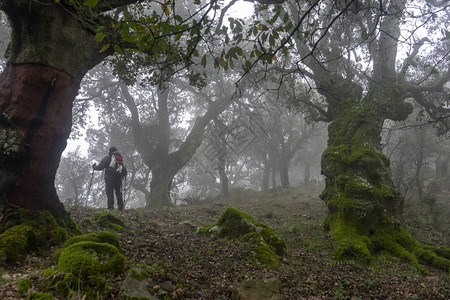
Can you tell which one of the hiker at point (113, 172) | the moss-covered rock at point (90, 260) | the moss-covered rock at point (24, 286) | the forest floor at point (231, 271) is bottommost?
the forest floor at point (231, 271)

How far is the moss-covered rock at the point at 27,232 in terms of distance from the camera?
3.57 meters

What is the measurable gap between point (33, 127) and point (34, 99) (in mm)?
468

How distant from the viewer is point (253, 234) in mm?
5832

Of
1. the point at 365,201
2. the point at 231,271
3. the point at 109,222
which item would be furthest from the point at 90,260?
the point at 365,201

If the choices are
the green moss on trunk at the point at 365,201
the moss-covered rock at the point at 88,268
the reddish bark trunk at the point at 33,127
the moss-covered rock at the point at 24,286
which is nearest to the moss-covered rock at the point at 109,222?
the reddish bark trunk at the point at 33,127

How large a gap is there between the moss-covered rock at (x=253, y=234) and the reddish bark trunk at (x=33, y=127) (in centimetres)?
362

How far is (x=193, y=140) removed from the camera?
1905cm

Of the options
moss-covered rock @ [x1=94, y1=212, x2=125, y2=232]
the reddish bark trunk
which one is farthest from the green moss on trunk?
the reddish bark trunk

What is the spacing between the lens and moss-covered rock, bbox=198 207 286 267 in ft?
16.1

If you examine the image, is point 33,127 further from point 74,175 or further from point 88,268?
point 74,175

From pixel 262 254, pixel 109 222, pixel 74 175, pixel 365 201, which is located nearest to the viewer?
pixel 262 254

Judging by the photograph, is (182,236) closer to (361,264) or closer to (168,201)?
(361,264)

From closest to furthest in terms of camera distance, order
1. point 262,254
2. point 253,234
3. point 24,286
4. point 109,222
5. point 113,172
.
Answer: point 24,286 → point 262,254 → point 253,234 → point 109,222 → point 113,172

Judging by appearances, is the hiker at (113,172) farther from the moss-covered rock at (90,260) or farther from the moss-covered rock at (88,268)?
the moss-covered rock at (90,260)
